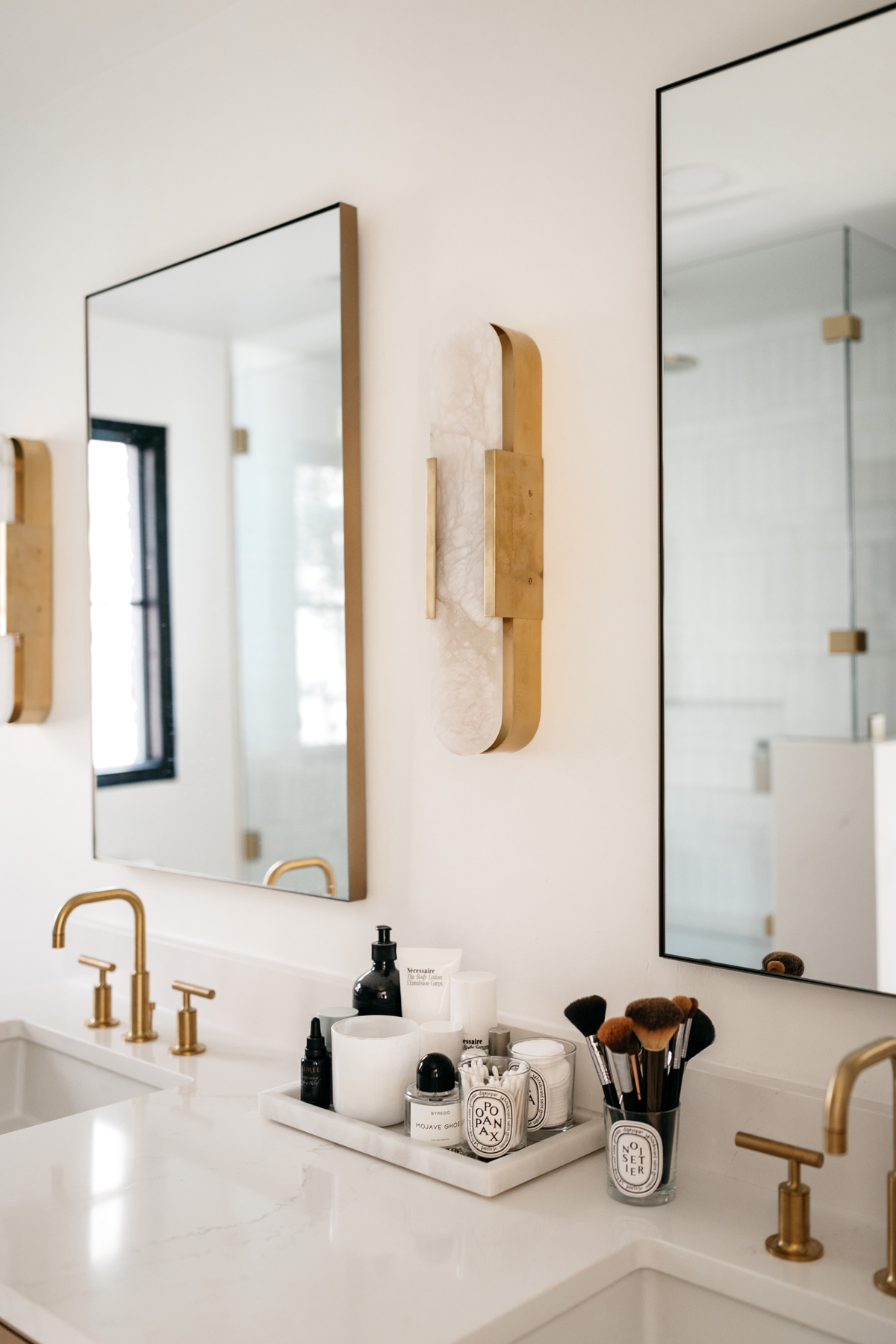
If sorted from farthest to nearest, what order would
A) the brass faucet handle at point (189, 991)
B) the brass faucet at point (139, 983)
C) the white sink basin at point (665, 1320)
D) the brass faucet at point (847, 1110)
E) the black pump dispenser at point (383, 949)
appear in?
the brass faucet at point (139, 983) < the brass faucet handle at point (189, 991) < the black pump dispenser at point (383, 949) < the white sink basin at point (665, 1320) < the brass faucet at point (847, 1110)

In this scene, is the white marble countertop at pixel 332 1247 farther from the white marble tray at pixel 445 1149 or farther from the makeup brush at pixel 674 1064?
the makeup brush at pixel 674 1064

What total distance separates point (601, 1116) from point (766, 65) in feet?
3.99

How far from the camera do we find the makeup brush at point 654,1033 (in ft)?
3.77

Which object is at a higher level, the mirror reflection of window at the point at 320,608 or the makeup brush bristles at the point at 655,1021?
the mirror reflection of window at the point at 320,608

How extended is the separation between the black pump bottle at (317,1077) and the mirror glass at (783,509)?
45 centimetres

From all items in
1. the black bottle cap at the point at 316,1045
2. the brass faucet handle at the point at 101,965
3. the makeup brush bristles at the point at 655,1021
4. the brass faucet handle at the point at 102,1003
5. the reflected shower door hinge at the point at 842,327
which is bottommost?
the brass faucet handle at the point at 102,1003

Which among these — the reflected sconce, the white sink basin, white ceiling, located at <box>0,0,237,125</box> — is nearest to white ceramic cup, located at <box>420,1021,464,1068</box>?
the white sink basin

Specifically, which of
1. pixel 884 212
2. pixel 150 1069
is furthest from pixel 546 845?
pixel 884 212

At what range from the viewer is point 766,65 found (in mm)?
1236

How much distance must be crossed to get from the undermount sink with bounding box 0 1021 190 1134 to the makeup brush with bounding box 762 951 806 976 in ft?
3.02

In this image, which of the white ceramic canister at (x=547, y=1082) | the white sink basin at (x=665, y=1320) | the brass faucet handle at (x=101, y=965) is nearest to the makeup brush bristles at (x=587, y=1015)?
the white ceramic canister at (x=547, y=1082)

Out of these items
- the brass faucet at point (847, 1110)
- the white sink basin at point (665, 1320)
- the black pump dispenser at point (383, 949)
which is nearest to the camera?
the brass faucet at point (847, 1110)

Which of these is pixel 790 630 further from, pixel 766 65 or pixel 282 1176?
pixel 282 1176

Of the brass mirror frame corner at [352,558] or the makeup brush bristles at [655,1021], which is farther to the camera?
the brass mirror frame corner at [352,558]
